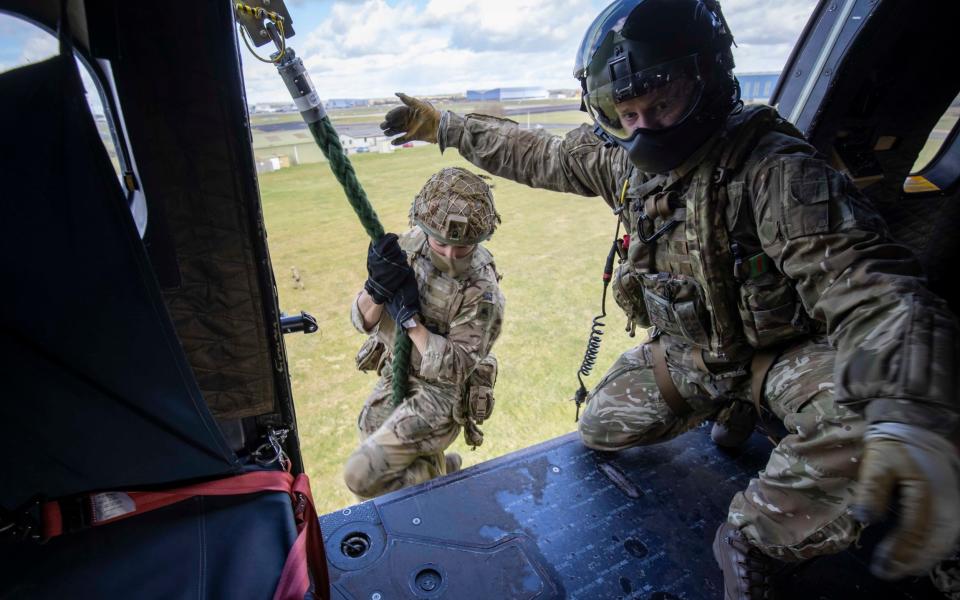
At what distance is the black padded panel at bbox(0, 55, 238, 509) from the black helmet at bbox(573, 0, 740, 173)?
4.85 feet

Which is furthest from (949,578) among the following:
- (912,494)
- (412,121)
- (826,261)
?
(412,121)

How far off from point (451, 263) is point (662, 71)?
1122 mm

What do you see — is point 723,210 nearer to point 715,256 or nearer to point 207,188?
point 715,256

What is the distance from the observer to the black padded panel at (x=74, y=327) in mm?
927

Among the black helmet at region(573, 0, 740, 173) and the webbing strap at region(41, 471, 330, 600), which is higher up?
the black helmet at region(573, 0, 740, 173)

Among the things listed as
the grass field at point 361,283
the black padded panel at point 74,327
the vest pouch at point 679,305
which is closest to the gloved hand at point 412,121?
the vest pouch at point 679,305

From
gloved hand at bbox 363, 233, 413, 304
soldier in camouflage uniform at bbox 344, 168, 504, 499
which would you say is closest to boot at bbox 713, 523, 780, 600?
soldier in camouflage uniform at bbox 344, 168, 504, 499

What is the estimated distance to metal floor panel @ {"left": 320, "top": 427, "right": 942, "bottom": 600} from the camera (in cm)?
178

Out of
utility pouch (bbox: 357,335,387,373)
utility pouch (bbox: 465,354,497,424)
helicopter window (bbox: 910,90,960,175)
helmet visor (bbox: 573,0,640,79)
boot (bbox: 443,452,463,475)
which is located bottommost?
boot (bbox: 443,452,463,475)

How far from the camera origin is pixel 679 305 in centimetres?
198

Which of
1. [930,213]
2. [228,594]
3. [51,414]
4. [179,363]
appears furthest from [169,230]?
[930,213]

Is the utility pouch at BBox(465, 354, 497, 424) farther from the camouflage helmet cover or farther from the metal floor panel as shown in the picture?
the camouflage helmet cover

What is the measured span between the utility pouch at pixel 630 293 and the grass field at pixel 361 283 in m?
2.18

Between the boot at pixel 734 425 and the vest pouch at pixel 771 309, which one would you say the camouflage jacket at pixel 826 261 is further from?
the boot at pixel 734 425
